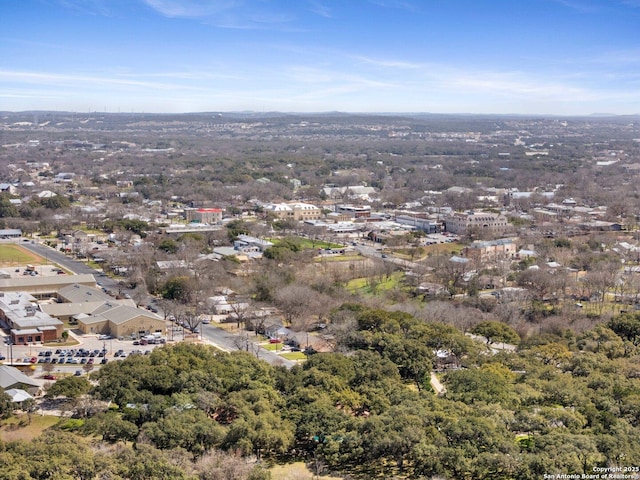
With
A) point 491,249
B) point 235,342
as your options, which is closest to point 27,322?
point 235,342

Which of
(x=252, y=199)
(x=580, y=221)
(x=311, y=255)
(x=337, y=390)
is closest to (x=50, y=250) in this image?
(x=311, y=255)

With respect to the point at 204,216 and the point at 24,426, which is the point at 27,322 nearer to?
the point at 24,426

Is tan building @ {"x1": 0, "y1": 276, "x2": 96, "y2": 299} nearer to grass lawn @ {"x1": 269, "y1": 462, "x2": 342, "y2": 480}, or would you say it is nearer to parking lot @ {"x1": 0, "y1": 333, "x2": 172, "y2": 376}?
parking lot @ {"x1": 0, "y1": 333, "x2": 172, "y2": 376}

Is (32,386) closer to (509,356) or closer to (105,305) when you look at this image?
(105,305)

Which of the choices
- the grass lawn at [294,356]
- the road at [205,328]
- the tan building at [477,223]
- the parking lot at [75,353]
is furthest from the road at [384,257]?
the parking lot at [75,353]

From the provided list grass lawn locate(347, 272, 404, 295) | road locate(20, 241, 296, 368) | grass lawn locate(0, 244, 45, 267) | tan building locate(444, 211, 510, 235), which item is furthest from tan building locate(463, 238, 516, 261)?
grass lawn locate(0, 244, 45, 267)
